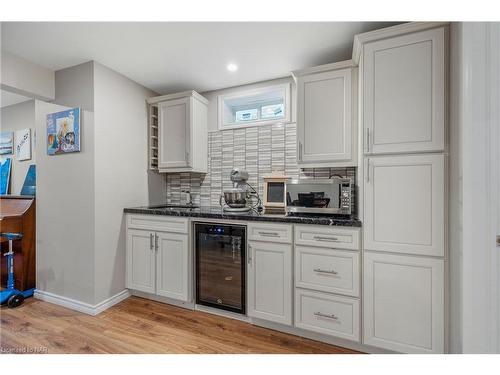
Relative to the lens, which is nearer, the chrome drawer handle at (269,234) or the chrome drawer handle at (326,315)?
the chrome drawer handle at (326,315)

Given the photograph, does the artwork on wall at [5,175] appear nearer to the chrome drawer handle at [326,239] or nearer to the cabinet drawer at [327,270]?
the cabinet drawer at [327,270]

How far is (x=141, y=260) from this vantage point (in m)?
2.40

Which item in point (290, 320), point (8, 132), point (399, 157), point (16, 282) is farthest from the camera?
point (8, 132)

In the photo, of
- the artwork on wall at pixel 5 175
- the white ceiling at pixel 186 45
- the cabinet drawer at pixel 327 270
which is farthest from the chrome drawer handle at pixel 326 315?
the artwork on wall at pixel 5 175

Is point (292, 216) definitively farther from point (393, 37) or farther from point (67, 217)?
point (67, 217)

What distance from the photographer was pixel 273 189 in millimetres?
2262

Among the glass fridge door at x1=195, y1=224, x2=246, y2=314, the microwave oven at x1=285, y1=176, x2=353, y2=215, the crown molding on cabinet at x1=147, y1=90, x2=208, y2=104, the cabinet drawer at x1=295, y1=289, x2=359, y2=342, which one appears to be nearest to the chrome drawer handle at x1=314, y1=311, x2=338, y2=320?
the cabinet drawer at x1=295, y1=289, x2=359, y2=342

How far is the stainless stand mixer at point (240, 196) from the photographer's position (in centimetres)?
234

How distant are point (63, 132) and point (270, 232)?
2.29 m

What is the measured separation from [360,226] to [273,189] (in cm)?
89

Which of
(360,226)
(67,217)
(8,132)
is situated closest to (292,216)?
(360,226)

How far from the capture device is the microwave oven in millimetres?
1825

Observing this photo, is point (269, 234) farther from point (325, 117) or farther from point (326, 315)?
point (325, 117)

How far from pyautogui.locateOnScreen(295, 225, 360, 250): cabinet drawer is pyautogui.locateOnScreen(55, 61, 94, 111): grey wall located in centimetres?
226
